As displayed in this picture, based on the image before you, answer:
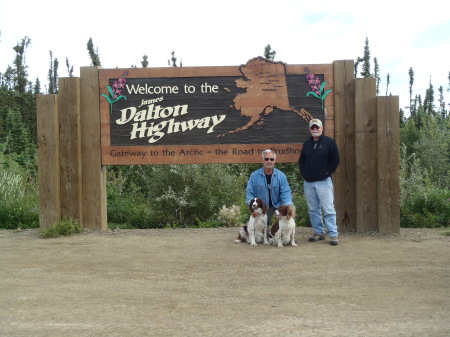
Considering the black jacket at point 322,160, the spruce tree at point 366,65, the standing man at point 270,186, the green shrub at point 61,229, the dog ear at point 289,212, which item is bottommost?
the green shrub at point 61,229

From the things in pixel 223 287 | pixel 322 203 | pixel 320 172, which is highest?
pixel 320 172

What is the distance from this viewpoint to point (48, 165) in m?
9.02

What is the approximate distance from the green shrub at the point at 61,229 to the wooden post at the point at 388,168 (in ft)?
18.7

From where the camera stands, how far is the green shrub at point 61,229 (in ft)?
28.3

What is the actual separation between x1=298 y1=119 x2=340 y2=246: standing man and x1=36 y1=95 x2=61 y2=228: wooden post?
4726mm

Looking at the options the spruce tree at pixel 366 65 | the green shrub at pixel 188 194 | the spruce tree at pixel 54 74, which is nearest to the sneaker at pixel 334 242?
the green shrub at pixel 188 194

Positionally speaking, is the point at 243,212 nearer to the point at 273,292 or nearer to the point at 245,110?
the point at 245,110

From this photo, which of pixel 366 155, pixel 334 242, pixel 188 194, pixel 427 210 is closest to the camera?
pixel 334 242

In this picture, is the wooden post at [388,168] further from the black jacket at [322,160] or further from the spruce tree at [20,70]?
the spruce tree at [20,70]

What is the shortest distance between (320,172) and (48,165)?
5148 millimetres

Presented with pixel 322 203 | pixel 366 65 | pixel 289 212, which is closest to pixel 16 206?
pixel 289 212

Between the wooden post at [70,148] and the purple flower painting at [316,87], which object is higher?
the purple flower painting at [316,87]

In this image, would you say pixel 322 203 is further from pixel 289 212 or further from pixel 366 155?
A: pixel 366 155

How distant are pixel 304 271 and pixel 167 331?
8.48 feet
